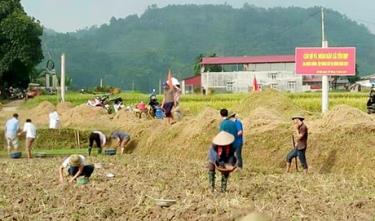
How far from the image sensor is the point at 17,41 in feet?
201

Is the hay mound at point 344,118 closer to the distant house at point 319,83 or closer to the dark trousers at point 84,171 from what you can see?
the dark trousers at point 84,171

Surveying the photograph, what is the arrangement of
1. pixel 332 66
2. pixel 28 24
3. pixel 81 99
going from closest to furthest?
pixel 332 66 → pixel 81 99 → pixel 28 24

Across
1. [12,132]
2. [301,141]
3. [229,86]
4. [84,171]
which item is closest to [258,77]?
[229,86]

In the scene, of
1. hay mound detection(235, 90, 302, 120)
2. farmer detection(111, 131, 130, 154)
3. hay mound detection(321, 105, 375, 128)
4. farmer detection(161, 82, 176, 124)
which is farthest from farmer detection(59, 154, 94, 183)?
hay mound detection(235, 90, 302, 120)

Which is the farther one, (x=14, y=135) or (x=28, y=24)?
(x=28, y=24)

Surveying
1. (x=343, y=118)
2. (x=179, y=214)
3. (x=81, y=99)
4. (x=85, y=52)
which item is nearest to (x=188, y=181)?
(x=179, y=214)

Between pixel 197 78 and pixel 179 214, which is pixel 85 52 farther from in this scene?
pixel 179 214

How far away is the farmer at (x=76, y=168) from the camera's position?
1347 cm

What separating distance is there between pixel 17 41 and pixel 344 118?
45.5m

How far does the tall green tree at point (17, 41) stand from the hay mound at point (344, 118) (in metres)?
44.8

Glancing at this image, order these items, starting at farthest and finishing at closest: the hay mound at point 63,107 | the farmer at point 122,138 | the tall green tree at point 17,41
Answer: the tall green tree at point 17,41 < the hay mound at point 63,107 < the farmer at point 122,138

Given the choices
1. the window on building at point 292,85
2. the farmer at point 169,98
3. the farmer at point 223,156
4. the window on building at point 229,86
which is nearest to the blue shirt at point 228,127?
the farmer at point 223,156

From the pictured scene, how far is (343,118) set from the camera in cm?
2033

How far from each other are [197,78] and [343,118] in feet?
241
